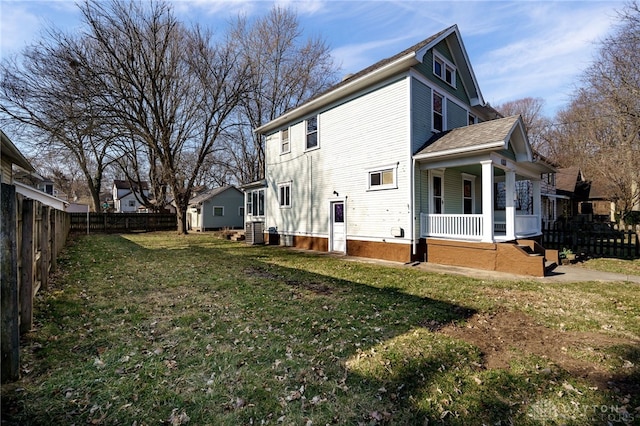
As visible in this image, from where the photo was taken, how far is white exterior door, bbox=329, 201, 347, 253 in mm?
12602

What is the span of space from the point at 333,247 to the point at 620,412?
420 inches

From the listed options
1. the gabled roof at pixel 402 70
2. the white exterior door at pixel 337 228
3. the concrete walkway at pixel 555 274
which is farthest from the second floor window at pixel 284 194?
the concrete walkway at pixel 555 274

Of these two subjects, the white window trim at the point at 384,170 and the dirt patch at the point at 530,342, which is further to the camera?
the white window trim at the point at 384,170

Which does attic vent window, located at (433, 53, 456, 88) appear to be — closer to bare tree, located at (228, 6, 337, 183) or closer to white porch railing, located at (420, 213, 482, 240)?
white porch railing, located at (420, 213, 482, 240)

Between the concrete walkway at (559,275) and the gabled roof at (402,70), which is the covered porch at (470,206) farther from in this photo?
the gabled roof at (402,70)

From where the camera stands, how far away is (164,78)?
853 inches

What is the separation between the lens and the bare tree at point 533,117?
114ft

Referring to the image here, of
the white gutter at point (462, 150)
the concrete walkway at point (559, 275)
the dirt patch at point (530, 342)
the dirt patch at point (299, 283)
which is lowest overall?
the dirt patch at point (530, 342)

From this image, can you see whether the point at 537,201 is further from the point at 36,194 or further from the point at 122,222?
the point at 122,222

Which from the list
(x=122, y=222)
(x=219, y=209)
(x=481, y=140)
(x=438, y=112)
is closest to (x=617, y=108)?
(x=438, y=112)

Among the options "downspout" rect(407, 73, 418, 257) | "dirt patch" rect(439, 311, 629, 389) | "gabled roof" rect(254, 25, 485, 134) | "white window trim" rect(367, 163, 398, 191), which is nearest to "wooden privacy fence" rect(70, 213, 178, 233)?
"gabled roof" rect(254, 25, 485, 134)

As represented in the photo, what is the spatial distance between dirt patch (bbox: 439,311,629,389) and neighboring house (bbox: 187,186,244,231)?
2751 cm

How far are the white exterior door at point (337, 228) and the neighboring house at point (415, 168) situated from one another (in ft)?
0.14

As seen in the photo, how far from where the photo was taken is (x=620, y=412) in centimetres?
256
